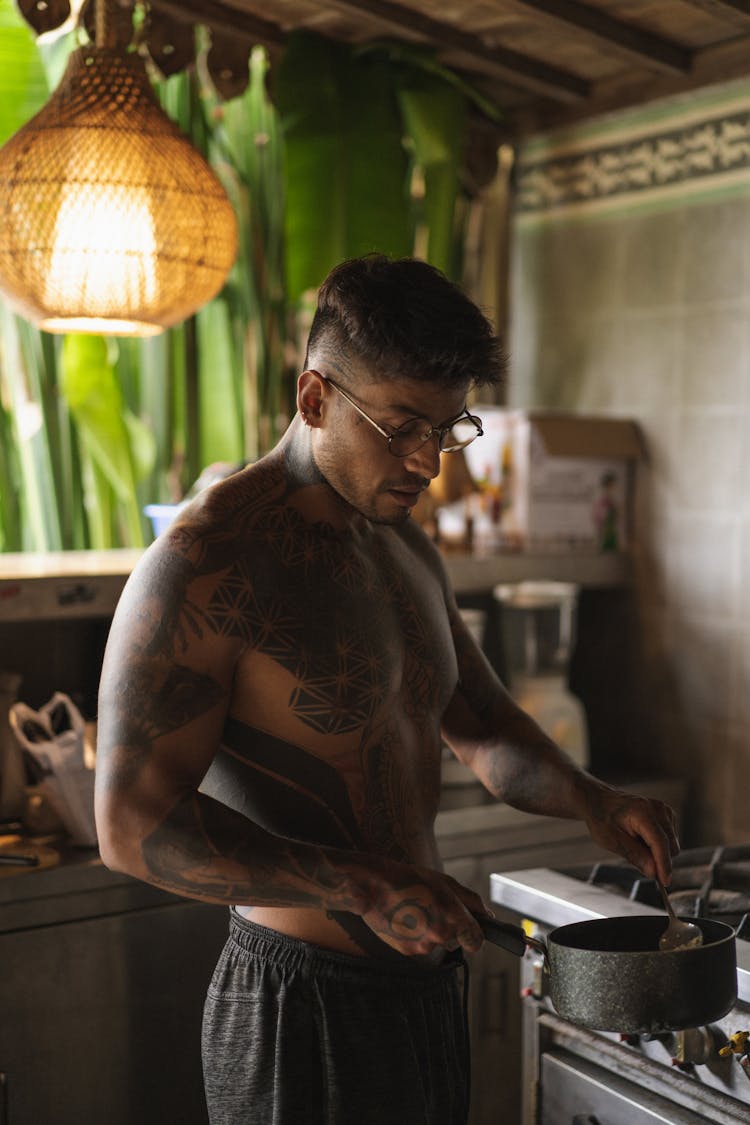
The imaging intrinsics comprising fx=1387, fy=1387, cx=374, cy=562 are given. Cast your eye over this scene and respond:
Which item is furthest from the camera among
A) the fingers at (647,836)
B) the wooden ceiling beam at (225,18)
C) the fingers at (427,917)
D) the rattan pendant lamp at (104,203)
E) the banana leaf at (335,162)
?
the banana leaf at (335,162)

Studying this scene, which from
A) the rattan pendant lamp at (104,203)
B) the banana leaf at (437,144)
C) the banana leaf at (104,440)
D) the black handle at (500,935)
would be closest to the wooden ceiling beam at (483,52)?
the banana leaf at (437,144)

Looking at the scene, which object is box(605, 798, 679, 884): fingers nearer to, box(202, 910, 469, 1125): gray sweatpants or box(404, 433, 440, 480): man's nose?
box(202, 910, 469, 1125): gray sweatpants

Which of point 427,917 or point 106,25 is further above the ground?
point 106,25

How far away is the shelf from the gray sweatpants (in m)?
1.04

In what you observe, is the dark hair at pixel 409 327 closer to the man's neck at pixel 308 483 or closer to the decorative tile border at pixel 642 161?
the man's neck at pixel 308 483

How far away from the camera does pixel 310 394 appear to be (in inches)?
67.9

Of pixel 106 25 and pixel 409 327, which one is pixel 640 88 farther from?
pixel 409 327

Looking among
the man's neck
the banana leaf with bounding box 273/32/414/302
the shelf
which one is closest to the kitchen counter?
the shelf

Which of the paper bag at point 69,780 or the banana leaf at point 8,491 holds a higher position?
the banana leaf at point 8,491

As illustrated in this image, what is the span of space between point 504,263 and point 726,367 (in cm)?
80

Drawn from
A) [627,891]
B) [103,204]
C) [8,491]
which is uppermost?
[103,204]

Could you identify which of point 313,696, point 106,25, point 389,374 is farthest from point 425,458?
point 106,25

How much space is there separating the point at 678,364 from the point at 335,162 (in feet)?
3.03

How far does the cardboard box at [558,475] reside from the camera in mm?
3285
